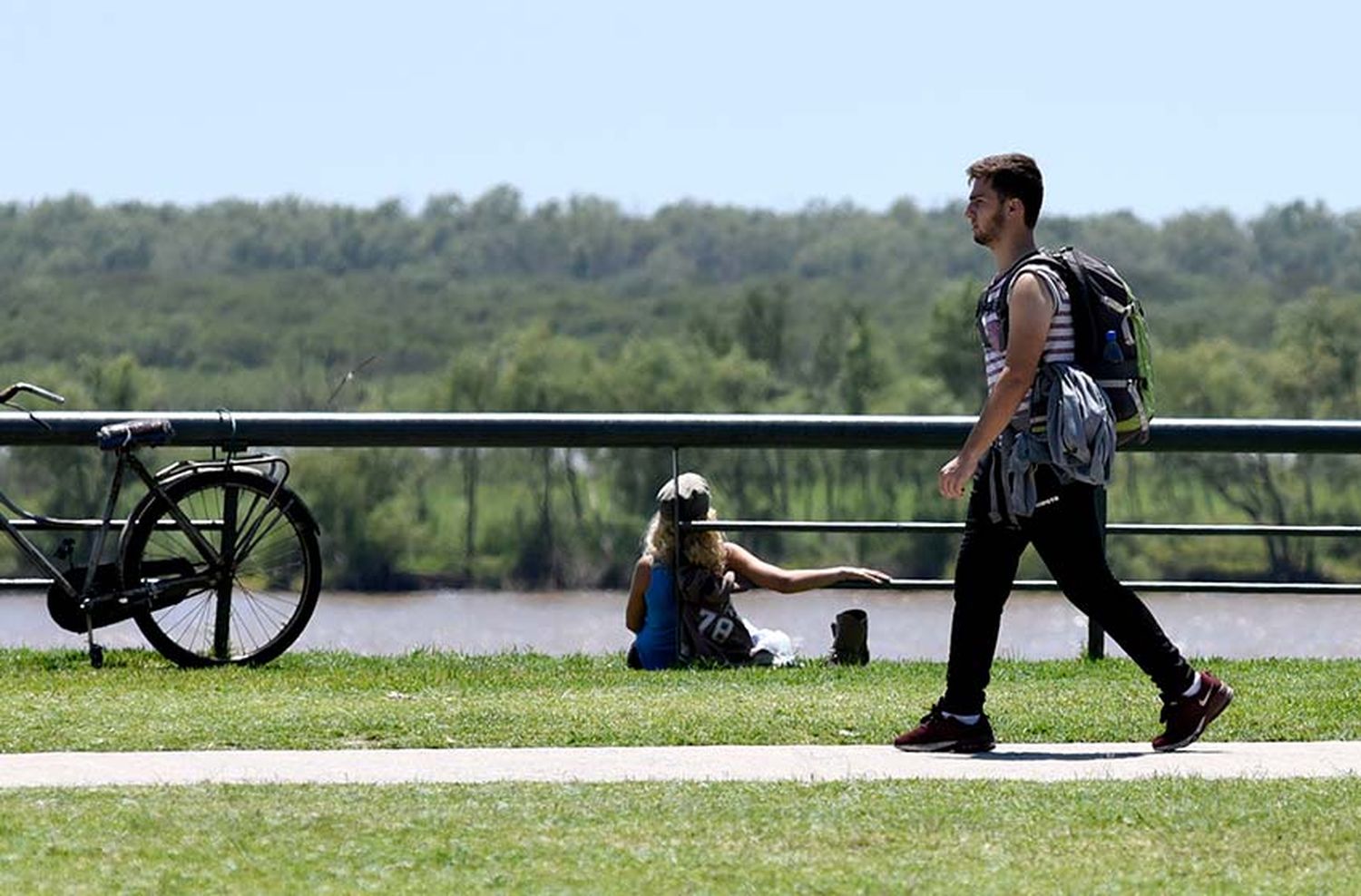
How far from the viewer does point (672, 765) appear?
7.62 m

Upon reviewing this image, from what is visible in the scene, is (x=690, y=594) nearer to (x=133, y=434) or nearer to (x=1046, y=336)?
(x=133, y=434)

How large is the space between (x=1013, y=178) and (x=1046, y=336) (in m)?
0.51

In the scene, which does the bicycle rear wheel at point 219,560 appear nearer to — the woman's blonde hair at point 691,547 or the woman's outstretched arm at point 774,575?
the woman's blonde hair at point 691,547

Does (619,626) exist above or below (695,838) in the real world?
below

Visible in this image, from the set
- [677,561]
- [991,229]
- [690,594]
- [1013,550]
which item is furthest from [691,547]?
[991,229]

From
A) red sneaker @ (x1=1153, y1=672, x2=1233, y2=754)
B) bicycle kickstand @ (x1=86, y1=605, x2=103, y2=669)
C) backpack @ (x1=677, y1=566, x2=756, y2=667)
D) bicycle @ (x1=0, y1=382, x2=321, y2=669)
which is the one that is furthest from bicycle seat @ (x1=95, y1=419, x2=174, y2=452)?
red sneaker @ (x1=1153, y1=672, x2=1233, y2=754)

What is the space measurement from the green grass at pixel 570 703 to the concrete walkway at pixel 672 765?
11.6 inches

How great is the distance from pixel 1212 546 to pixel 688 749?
76792 millimetres

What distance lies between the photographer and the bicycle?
10477mm

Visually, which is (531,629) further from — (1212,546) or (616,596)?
(1212,546)

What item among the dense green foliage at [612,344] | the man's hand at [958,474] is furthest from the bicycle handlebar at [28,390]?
the dense green foliage at [612,344]

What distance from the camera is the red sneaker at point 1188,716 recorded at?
26.3 feet

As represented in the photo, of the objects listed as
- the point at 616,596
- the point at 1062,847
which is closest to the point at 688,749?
the point at 1062,847

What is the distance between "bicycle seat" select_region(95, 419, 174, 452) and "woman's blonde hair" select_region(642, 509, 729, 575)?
6.39 feet
